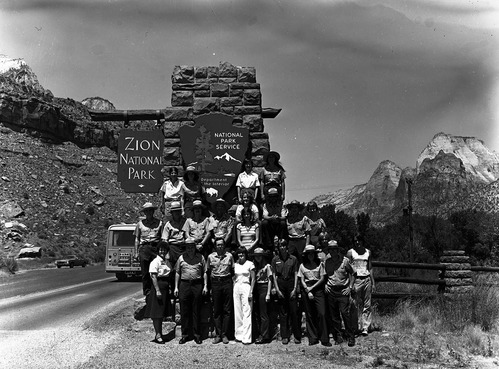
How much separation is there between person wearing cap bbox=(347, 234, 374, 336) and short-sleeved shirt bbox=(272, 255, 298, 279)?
1178 mm

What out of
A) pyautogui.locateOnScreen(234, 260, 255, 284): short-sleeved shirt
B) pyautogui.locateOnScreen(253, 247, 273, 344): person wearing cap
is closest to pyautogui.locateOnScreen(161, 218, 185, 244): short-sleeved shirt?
A: pyautogui.locateOnScreen(234, 260, 255, 284): short-sleeved shirt

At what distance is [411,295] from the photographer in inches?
417

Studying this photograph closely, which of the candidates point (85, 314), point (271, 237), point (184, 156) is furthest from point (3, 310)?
point (271, 237)

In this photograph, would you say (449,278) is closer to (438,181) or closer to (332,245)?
(332,245)

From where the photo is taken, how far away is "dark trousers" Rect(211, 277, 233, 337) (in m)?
8.45

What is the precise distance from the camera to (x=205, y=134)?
10.1 meters

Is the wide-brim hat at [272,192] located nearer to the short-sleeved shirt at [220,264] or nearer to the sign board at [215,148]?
the short-sleeved shirt at [220,264]

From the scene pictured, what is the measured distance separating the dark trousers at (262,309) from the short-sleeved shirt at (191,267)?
0.99 m

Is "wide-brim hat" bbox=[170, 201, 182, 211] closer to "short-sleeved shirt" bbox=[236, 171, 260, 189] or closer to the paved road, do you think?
"short-sleeved shirt" bbox=[236, 171, 260, 189]

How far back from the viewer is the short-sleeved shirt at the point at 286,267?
332 inches

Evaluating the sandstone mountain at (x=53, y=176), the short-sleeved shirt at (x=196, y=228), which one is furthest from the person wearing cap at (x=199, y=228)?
the sandstone mountain at (x=53, y=176)

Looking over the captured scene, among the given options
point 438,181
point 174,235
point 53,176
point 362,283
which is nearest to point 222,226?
point 174,235

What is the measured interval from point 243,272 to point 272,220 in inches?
42.3

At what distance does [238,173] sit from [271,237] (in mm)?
Result: 1640
